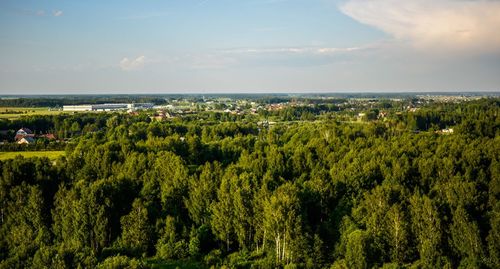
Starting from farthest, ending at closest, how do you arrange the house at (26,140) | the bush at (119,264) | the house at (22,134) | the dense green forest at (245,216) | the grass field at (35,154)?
the house at (22,134) → the house at (26,140) → the grass field at (35,154) → the dense green forest at (245,216) → the bush at (119,264)

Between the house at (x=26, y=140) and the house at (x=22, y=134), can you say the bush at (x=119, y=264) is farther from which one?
the house at (x=22, y=134)

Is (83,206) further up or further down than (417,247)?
further up

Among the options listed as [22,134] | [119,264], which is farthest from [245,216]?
[22,134]

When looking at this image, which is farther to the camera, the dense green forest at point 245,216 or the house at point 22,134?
the house at point 22,134

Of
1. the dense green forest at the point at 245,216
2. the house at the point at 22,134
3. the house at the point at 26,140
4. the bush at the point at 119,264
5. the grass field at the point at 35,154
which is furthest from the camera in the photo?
the house at the point at 22,134

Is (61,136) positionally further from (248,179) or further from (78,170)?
(248,179)

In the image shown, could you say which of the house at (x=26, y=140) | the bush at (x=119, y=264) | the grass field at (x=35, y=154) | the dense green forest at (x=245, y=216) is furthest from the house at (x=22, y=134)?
the bush at (x=119, y=264)

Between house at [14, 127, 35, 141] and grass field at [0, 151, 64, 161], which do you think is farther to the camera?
house at [14, 127, 35, 141]

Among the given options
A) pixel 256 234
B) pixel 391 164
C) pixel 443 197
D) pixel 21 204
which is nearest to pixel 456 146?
pixel 391 164

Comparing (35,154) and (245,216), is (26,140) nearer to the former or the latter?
(35,154)

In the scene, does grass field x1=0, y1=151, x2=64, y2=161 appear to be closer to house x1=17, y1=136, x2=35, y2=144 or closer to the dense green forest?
house x1=17, y1=136, x2=35, y2=144

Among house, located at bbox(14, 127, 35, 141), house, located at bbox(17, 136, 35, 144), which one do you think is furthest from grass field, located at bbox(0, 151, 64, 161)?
→ house, located at bbox(14, 127, 35, 141)
